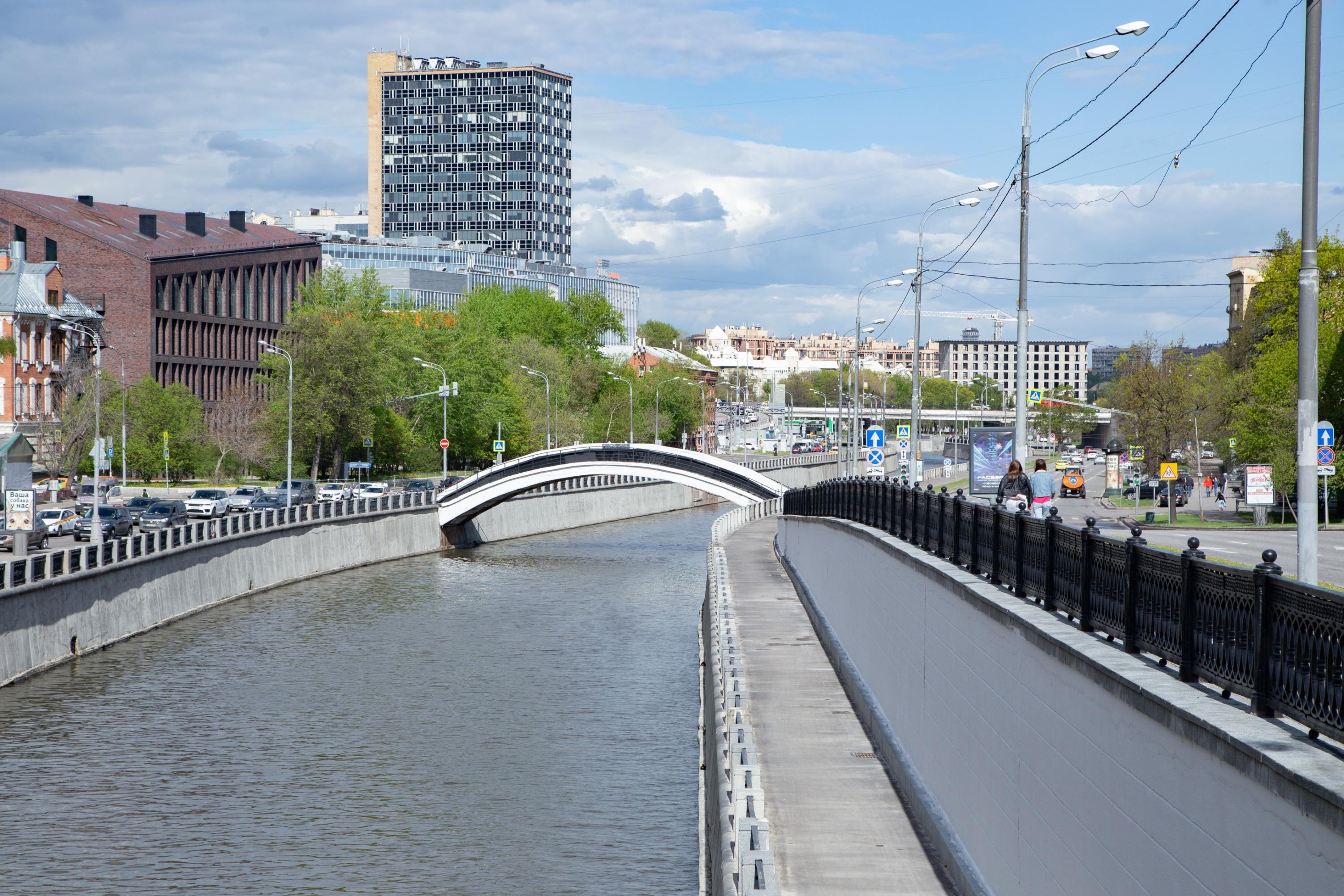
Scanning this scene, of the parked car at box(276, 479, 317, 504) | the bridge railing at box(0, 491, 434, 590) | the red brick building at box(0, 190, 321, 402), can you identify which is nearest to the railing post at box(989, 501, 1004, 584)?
the bridge railing at box(0, 491, 434, 590)

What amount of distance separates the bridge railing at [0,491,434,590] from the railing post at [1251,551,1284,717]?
2948 cm

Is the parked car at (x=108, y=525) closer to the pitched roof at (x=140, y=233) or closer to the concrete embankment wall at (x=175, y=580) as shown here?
the concrete embankment wall at (x=175, y=580)

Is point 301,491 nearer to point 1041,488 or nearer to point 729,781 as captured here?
point 1041,488

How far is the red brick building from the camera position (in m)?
90.6

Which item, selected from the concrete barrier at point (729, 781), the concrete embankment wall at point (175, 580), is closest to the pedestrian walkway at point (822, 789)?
the concrete barrier at point (729, 781)

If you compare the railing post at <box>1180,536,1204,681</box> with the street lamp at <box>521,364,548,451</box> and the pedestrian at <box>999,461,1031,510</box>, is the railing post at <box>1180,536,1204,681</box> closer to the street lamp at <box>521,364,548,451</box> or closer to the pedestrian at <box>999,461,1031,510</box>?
the pedestrian at <box>999,461,1031,510</box>

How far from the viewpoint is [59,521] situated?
54969mm

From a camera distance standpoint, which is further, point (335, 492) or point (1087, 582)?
point (335, 492)

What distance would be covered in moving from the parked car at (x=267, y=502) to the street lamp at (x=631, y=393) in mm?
43959

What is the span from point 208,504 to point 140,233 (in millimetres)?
40797

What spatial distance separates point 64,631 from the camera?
115 feet

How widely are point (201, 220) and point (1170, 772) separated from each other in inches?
4188

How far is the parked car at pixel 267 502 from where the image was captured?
66438mm

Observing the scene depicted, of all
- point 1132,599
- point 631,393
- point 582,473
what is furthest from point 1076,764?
point 631,393
